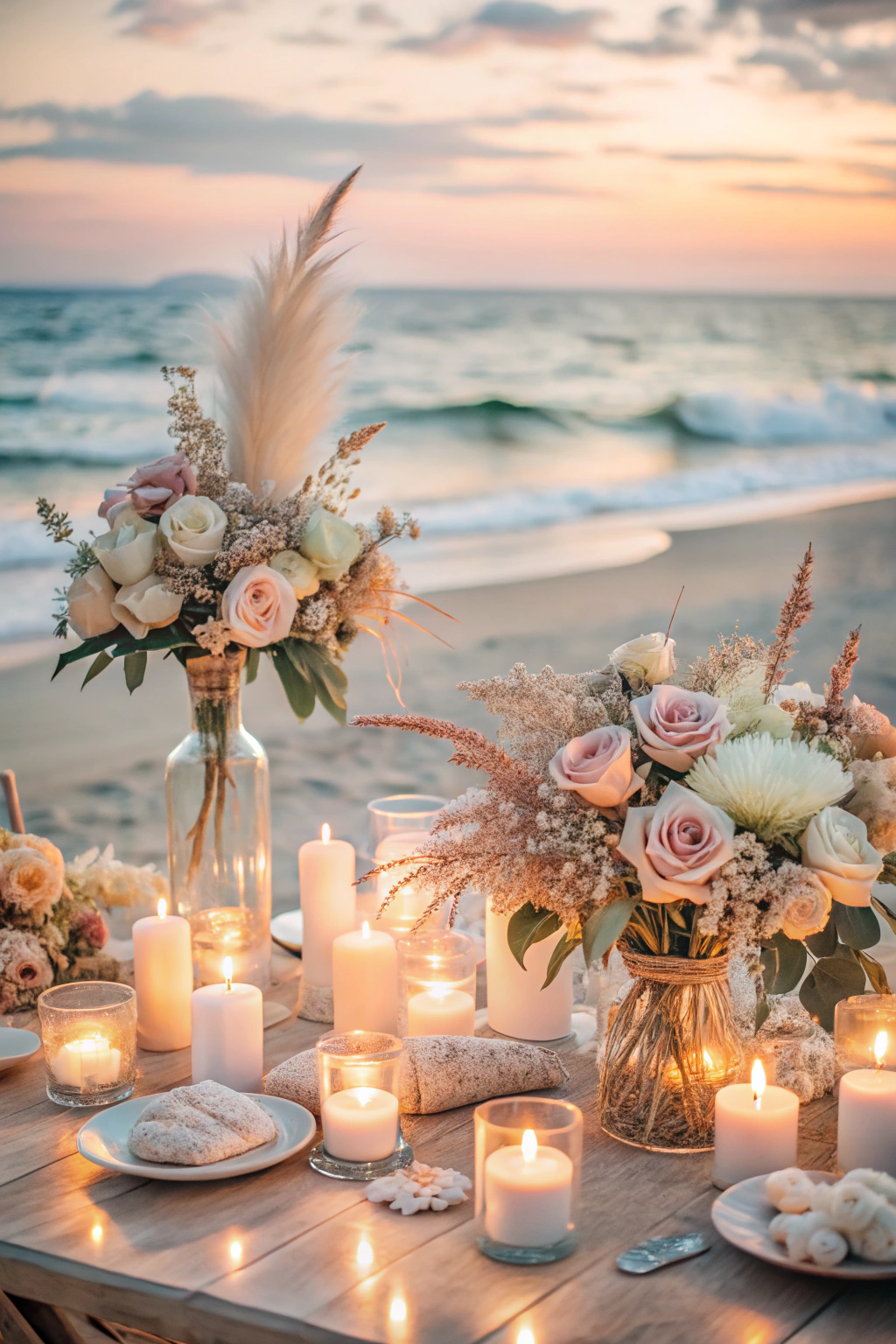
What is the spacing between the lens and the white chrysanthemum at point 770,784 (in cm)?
108

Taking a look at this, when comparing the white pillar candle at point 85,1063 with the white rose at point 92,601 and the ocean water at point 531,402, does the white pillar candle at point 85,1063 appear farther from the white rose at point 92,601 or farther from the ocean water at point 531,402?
the ocean water at point 531,402

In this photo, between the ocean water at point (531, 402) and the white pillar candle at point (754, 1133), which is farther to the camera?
the ocean water at point (531, 402)

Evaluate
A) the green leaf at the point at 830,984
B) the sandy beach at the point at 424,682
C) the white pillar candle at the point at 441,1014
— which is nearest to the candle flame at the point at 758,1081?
the green leaf at the point at 830,984

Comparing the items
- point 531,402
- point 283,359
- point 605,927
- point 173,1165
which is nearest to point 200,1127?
point 173,1165

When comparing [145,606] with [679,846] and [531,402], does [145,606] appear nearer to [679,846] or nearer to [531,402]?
[679,846]

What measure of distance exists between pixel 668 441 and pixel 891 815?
774 centimetres

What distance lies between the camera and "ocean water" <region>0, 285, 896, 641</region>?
7.46 metres

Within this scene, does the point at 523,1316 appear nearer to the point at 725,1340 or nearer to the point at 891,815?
the point at 725,1340

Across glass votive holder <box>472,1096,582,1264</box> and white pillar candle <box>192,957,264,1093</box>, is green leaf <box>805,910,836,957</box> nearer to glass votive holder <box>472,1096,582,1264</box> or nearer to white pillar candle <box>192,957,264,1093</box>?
glass votive holder <box>472,1096,582,1264</box>

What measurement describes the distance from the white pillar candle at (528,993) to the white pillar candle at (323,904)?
202mm

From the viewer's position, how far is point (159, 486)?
5.17ft

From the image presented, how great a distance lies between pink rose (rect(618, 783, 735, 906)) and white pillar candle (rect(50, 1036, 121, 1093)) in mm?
569

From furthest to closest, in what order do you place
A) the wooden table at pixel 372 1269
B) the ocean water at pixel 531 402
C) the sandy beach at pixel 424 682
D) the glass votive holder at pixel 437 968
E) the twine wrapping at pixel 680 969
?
1. the ocean water at pixel 531 402
2. the sandy beach at pixel 424 682
3. the glass votive holder at pixel 437 968
4. the twine wrapping at pixel 680 969
5. the wooden table at pixel 372 1269

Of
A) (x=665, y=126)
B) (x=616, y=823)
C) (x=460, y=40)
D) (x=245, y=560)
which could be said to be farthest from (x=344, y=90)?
(x=616, y=823)
